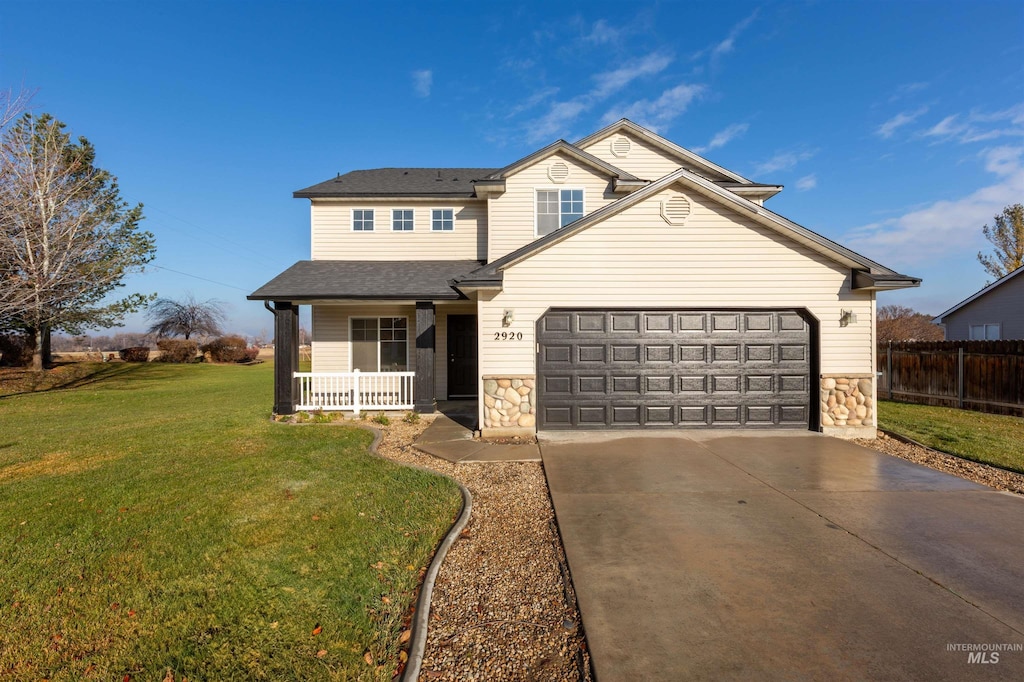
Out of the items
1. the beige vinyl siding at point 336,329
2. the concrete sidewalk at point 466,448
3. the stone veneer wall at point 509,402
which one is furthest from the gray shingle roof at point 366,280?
the concrete sidewalk at point 466,448

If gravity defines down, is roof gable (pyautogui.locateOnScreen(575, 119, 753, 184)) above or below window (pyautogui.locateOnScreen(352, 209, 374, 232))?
above

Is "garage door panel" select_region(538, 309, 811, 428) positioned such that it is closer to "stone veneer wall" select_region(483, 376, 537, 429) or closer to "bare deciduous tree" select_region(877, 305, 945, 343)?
"stone veneer wall" select_region(483, 376, 537, 429)

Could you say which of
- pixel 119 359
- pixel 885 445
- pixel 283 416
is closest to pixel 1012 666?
pixel 885 445

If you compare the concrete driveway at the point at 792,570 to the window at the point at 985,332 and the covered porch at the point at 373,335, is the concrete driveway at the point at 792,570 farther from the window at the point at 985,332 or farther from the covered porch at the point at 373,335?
the window at the point at 985,332

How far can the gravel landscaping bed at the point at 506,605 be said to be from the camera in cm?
251

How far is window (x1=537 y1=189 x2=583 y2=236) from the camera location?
11.9 metres

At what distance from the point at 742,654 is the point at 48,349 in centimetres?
3078

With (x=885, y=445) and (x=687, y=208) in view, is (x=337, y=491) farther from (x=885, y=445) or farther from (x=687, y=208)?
(x=885, y=445)

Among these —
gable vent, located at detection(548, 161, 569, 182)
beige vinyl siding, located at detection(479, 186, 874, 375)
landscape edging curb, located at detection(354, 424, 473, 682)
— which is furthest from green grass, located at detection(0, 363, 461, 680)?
gable vent, located at detection(548, 161, 569, 182)

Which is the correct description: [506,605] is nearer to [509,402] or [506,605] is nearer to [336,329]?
[509,402]

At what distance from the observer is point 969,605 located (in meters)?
2.94

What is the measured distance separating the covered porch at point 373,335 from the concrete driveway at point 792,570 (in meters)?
5.89

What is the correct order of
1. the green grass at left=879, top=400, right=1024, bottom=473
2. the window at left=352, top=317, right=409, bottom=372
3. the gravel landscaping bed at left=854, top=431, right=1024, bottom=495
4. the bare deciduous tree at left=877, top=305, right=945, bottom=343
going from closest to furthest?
1. the gravel landscaping bed at left=854, top=431, right=1024, bottom=495
2. the green grass at left=879, top=400, right=1024, bottom=473
3. the window at left=352, top=317, right=409, bottom=372
4. the bare deciduous tree at left=877, top=305, right=945, bottom=343

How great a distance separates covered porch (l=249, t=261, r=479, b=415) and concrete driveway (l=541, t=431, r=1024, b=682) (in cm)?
589
